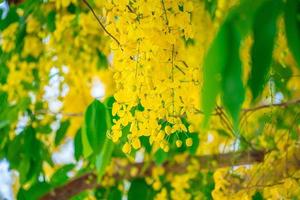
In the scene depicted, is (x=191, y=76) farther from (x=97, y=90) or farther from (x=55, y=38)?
(x=97, y=90)

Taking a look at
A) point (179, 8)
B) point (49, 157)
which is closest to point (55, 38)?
point (49, 157)

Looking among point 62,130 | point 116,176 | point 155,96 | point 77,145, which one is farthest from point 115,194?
point 155,96

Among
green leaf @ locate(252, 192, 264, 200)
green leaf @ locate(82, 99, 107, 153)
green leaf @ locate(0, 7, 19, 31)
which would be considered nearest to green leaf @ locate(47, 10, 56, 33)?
green leaf @ locate(0, 7, 19, 31)

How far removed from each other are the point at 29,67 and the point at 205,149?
86 cm

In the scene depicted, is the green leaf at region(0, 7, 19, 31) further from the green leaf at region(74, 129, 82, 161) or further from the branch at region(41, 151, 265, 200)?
the branch at region(41, 151, 265, 200)

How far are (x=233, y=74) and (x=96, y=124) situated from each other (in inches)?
29.2

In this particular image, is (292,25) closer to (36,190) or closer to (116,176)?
(36,190)

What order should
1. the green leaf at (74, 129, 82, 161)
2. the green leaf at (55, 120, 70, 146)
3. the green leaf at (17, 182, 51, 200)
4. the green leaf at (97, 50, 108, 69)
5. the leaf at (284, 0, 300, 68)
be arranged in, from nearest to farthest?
the leaf at (284, 0, 300, 68) < the green leaf at (74, 129, 82, 161) < the green leaf at (17, 182, 51, 200) < the green leaf at (55, 120, 70, 146) < the green leaf at (97, 50, 108, 69)

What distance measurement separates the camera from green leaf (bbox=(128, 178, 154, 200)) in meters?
2.09

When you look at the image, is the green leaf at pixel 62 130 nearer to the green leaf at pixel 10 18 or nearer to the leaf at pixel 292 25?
the green leaf at pixel 10 18

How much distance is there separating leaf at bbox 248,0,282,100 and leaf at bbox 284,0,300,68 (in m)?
0.01

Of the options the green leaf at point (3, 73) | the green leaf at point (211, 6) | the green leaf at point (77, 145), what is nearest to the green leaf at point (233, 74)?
the green leaf at point (77, 145)

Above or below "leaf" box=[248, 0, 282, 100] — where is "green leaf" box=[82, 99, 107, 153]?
below

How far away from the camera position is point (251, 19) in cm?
73
